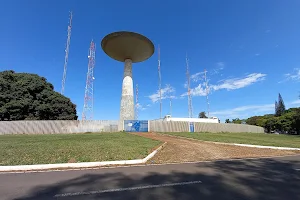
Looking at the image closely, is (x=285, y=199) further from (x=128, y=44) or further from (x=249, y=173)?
(x=128, y=44)

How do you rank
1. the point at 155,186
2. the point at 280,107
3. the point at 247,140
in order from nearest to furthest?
1. the point at 155,186
2. the point at 247,140
3. the point at 280,107

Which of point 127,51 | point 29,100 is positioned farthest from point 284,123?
point 29,100

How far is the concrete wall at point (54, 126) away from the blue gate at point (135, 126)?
8.67 feet

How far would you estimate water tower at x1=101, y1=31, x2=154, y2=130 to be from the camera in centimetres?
3362

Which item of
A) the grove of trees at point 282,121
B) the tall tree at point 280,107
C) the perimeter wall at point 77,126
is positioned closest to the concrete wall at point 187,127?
the perimeter wall at point 77,126

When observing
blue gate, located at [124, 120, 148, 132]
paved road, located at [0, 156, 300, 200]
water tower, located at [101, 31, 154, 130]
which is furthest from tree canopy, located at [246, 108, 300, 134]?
paved road, located at [0, 156, 300, 200]

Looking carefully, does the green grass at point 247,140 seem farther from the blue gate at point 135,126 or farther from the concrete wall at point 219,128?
the concrete wall at point 219,128

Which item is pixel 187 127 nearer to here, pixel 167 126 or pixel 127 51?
pixel 167 126

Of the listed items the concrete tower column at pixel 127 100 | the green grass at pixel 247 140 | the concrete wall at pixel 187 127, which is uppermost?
the concrete tower column at pixel 127 100

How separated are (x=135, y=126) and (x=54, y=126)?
1335cm

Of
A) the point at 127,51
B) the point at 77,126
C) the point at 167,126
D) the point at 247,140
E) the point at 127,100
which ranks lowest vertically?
the point at 247,140

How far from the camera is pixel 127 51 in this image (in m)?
36.4

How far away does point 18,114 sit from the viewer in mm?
35438

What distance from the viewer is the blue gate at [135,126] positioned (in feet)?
110
